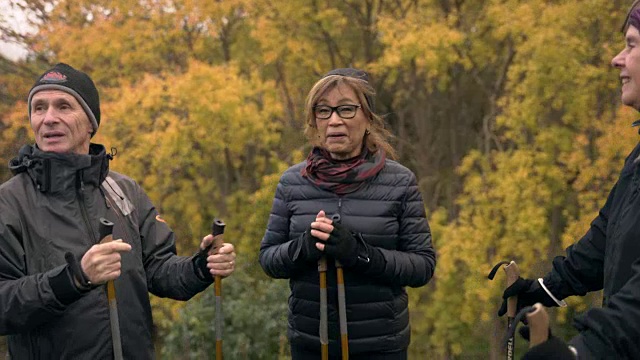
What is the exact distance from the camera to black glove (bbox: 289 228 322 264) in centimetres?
280

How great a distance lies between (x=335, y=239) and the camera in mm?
2732

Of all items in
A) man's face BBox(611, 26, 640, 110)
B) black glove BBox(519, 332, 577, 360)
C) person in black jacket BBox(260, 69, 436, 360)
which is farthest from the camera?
person in black jacket BBox(260, 69, 436, 360)

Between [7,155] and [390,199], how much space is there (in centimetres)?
1125

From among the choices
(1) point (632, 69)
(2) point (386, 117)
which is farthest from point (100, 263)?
(2) point (386, 117)

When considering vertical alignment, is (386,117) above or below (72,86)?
below

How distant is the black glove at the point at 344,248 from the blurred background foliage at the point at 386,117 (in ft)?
12.6

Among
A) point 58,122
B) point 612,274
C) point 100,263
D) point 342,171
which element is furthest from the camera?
point 342,171

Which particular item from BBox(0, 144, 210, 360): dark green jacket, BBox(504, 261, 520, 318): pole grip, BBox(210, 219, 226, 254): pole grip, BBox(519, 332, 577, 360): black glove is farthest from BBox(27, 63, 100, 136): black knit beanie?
BBox(519, 332, 577, 360): black glove

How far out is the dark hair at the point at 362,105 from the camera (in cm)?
299

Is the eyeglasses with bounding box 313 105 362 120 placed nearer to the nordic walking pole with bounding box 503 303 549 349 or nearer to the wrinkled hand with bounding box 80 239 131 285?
the wrinkled hand with bounding box 80 239 131 285

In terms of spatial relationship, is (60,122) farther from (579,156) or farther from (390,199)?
(579,156)

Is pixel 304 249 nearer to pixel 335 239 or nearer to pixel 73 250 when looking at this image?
pixel 335 239

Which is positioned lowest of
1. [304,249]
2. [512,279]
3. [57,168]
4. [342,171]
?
[512,279]

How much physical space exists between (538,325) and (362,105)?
1.40m
